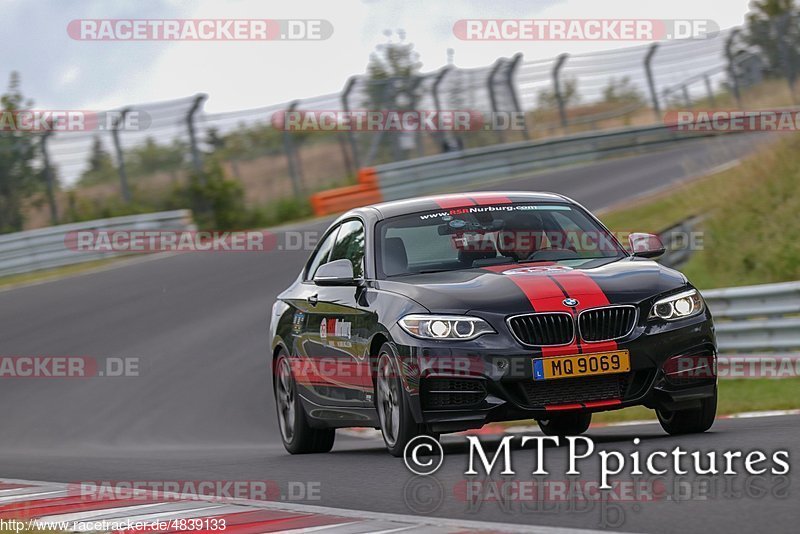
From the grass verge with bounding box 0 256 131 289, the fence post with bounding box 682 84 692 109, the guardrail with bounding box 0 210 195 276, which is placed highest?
the fence post with bounding box 682 84 692 109

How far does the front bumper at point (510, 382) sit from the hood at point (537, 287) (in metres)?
0.20

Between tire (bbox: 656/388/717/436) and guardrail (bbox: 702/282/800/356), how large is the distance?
453 cm

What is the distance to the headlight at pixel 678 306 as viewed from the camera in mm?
7812

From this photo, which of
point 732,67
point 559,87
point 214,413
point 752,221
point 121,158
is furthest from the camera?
point 732,67

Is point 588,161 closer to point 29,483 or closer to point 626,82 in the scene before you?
point 626,82

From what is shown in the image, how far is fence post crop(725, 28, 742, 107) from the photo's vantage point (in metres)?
33.5

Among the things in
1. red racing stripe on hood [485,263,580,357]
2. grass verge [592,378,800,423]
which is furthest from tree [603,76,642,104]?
red racing stripe on hood [485,263,580,357]

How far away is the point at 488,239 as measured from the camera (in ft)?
29.0

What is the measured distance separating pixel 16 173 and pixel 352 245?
717 inches

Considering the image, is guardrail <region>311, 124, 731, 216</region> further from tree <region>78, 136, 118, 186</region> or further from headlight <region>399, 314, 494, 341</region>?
headlight <region>399, 314, 494, 341</region>

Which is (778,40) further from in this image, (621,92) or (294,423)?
(294,423)

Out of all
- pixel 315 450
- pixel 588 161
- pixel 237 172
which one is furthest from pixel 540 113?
pixel 315 450

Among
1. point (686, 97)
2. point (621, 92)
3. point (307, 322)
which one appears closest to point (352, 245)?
point (307, 322)

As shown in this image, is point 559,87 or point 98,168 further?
point 559,87
